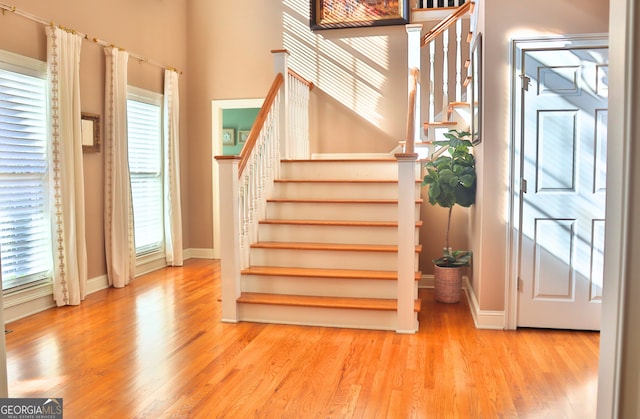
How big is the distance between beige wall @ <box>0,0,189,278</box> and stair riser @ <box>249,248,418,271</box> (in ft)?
6.07

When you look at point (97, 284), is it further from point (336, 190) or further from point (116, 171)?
point (336, 190)

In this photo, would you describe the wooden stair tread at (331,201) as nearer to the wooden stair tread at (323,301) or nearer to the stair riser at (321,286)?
the stair riser at (321,286)

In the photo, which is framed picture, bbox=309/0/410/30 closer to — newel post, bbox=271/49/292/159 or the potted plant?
newel post, bbox=271/49/292/159

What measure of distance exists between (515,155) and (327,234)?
1.70m

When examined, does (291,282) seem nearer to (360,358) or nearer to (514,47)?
(360,358)

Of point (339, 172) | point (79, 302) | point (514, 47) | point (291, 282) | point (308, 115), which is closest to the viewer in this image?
point (514, 47)

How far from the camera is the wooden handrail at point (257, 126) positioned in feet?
13.7

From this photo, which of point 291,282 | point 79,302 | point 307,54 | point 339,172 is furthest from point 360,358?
point 307,54

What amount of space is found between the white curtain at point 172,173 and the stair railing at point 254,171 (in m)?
1.58

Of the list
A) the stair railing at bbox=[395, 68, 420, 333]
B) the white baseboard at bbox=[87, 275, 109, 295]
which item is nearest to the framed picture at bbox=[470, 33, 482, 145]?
the stair railing at bbox=[395, 68, 420, 333]

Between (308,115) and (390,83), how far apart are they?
110 centimetres

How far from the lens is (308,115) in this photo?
6.51 meters

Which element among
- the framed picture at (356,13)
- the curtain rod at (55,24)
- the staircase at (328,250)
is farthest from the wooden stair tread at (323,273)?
the framed picture at (356,13)

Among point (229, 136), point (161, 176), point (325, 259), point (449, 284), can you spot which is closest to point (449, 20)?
point (449, 284)
